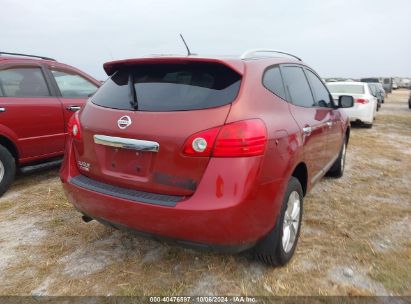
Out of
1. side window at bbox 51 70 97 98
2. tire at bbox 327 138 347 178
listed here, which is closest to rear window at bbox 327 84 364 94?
tire at bbox 327 138 347 178

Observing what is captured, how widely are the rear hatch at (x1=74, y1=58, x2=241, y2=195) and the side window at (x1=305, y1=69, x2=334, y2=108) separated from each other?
1.71 metres

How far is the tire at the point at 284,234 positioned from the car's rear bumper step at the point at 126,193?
74 cm

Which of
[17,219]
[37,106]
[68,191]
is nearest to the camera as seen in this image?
[68,191]

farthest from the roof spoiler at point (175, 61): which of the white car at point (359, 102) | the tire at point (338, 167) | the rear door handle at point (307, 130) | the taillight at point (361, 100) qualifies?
the taillight at point (361, 100)

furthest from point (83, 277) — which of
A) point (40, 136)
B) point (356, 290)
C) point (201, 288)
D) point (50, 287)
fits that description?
point (40, 136)

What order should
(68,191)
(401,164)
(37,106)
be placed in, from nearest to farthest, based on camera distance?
1. (68,191)
2. (37,106)
3. (401,164)

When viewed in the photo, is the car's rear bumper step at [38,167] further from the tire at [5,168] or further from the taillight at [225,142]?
the taillight at [225,142]

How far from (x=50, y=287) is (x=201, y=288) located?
1.07m

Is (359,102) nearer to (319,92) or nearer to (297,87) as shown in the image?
(319,92)

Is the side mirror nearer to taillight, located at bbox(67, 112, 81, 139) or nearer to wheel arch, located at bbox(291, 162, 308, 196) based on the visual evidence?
wheel arch, located at bbox(291, 162, 308, 196)

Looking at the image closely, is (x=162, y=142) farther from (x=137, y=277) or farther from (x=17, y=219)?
(x=17, y=219)

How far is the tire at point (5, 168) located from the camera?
4215 millimetres

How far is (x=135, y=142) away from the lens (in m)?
2.32

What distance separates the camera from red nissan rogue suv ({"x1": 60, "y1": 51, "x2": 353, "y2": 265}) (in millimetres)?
2154
